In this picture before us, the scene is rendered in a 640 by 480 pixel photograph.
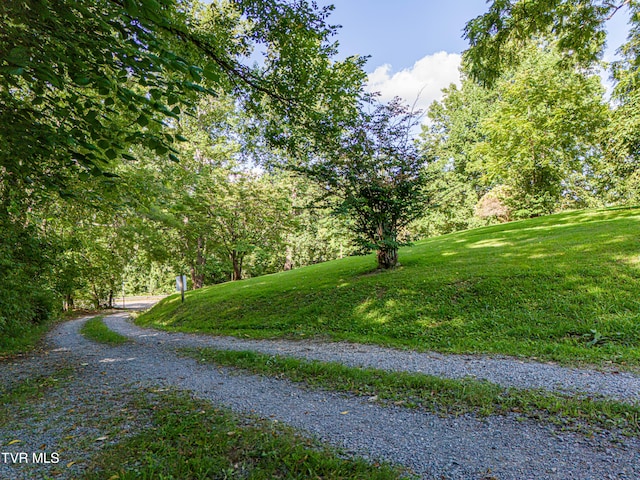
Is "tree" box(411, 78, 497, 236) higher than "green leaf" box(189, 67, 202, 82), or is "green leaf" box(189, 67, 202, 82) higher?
"tree" box(411, 78, 497, 236)

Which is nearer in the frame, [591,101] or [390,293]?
[390,293]

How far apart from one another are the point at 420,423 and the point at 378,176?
23.4 feet

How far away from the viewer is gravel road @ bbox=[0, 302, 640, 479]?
2316 mm

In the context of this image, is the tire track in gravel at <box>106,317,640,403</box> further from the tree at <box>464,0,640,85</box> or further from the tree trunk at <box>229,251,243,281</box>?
the tree trunk at <box>229,251,243,281</box>

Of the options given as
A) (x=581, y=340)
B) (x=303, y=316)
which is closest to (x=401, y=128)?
(x=303, y=316)

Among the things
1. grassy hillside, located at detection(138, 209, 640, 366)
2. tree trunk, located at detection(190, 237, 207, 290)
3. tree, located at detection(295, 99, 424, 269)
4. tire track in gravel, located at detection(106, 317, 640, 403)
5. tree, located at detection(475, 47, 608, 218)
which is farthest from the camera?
tree, located at detection(475, 47, 608, 218)

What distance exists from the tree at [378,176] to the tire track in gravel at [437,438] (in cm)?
582

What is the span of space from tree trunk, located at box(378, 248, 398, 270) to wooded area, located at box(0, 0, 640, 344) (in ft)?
0.13

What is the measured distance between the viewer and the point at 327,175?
29.8 feet

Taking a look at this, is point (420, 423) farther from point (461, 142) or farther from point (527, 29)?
point (461, 142)

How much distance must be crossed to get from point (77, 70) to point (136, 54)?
2.79ft

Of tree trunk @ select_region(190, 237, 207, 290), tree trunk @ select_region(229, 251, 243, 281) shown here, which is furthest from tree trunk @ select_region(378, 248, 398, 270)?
Result: tree trunk @ select_region(190, 237, 207, 290)

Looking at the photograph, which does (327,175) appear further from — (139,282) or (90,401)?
(139,282)

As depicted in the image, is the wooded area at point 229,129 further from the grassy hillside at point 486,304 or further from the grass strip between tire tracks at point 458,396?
the grass strip between tire tracks at point 458,396
